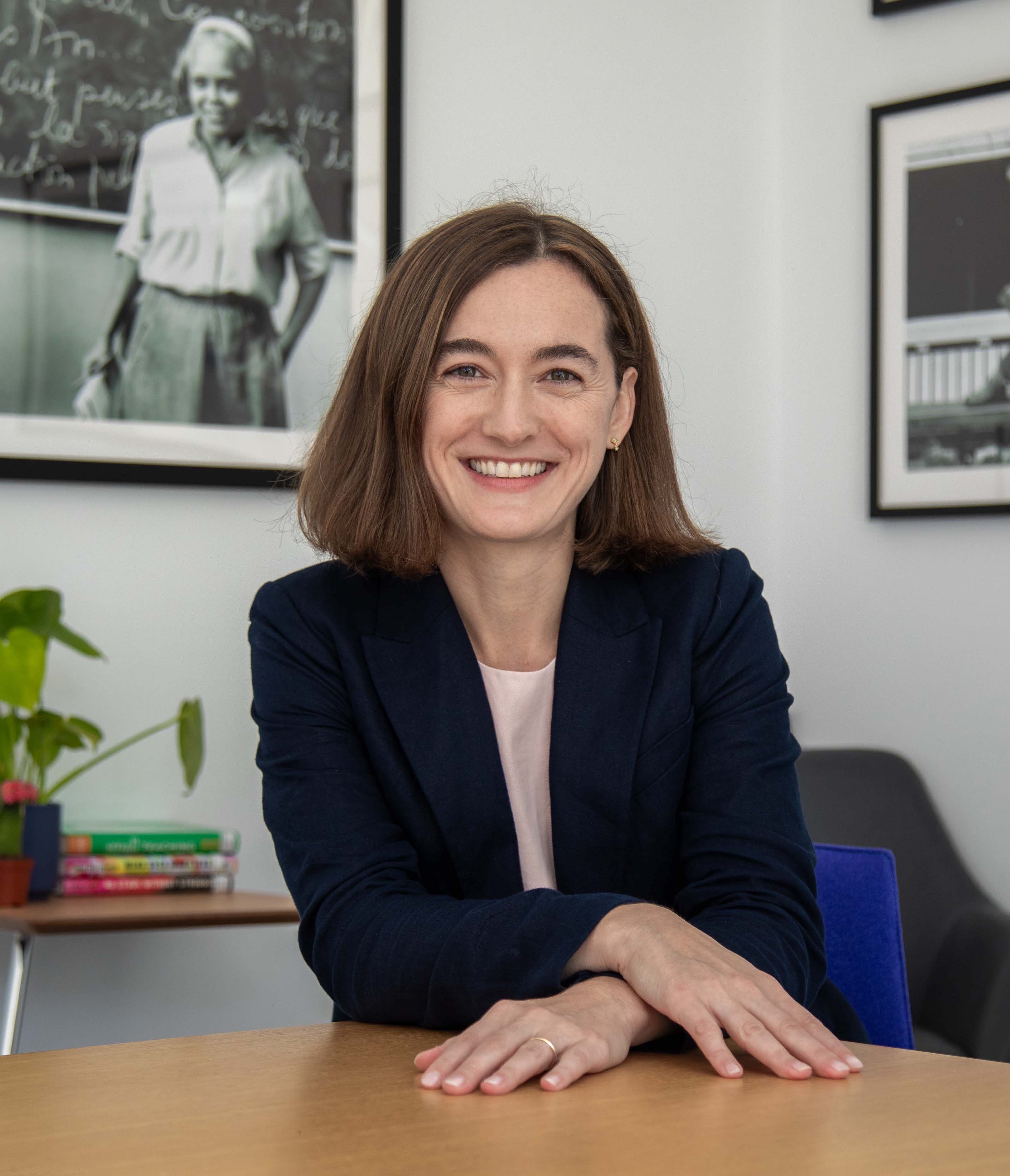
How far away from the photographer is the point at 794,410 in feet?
11.3

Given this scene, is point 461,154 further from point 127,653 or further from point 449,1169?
point 449,1169

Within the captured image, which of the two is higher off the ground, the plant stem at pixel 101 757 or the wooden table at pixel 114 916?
the plant stem at pixel 101 757

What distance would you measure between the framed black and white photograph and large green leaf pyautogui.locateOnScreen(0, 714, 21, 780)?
496 mm

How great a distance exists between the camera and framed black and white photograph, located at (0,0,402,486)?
2561 mm

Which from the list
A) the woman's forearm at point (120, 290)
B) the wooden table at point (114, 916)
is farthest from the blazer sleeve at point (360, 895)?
the woman's forearm at point (120, 290)

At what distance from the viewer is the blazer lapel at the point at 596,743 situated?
147 cm

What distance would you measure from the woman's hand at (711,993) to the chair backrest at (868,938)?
44cm

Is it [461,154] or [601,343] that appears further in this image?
[461,154]

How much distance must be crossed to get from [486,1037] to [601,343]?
34.4 inches

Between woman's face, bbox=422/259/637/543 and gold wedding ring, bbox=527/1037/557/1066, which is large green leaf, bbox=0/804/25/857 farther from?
gold wedding ring, bbox=527/1037/557/1066

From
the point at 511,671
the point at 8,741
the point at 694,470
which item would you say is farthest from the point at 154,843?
the point at 694,470

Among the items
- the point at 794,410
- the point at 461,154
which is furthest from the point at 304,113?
the point at 794,410

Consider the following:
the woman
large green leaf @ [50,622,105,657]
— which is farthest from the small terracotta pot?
the woman

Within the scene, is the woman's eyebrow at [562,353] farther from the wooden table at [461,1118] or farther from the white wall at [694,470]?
the white wall at [694,470]
